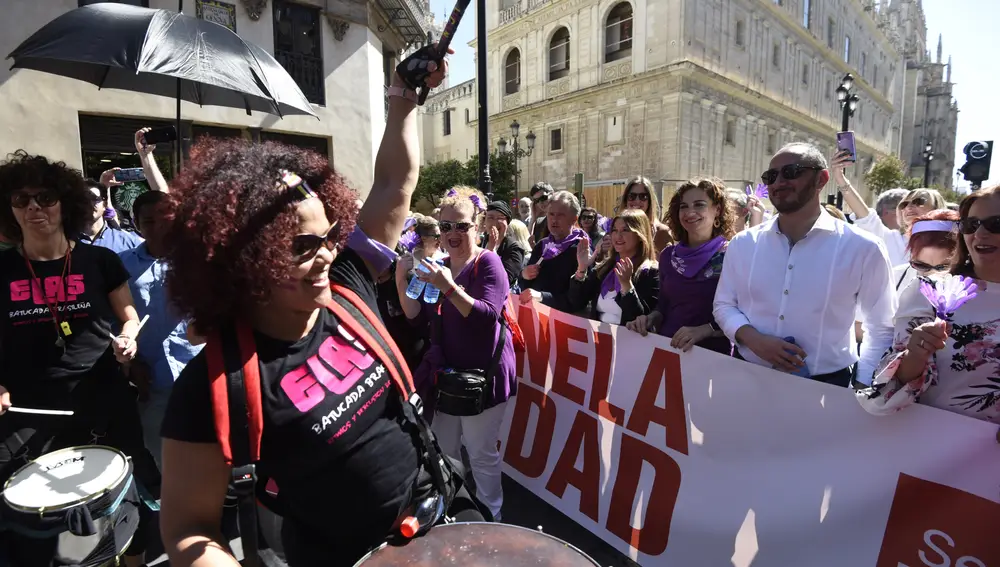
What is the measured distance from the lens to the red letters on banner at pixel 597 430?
2945 mm

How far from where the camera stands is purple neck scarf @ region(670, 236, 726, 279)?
3.16m

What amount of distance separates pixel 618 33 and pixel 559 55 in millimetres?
4411

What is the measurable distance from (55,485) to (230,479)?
1768 millimetres

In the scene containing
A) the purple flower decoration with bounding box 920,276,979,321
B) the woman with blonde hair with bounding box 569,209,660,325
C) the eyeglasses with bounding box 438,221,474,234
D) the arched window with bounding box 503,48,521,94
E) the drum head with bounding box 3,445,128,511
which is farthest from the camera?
the arched window with bounding box 503,48,521,94

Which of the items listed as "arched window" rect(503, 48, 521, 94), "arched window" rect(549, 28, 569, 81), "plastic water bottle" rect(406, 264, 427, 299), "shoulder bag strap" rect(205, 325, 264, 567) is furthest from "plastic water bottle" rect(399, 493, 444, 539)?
"arched window" rect(503, 48, 521, 94)

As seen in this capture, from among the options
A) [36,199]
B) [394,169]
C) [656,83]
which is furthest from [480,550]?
[656,83]

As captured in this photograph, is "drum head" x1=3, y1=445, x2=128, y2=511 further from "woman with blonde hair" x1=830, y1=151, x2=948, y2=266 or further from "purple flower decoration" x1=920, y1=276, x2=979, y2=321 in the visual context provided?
"woman with blonde hair" x1=830, y1=151, x2=948, y2=266

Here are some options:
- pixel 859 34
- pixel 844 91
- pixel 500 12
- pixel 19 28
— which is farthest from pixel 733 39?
pixel 19 28

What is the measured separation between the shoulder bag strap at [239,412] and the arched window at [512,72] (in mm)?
36404

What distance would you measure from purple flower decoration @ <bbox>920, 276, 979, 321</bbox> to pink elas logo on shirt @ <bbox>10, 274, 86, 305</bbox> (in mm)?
3976

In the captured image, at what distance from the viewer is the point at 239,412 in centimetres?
117

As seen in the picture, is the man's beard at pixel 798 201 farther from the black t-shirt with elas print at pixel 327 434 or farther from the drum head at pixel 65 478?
the drum head at pixel 65 478

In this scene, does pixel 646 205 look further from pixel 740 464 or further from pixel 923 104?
pixel 923 104

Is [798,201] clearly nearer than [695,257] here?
Yes
